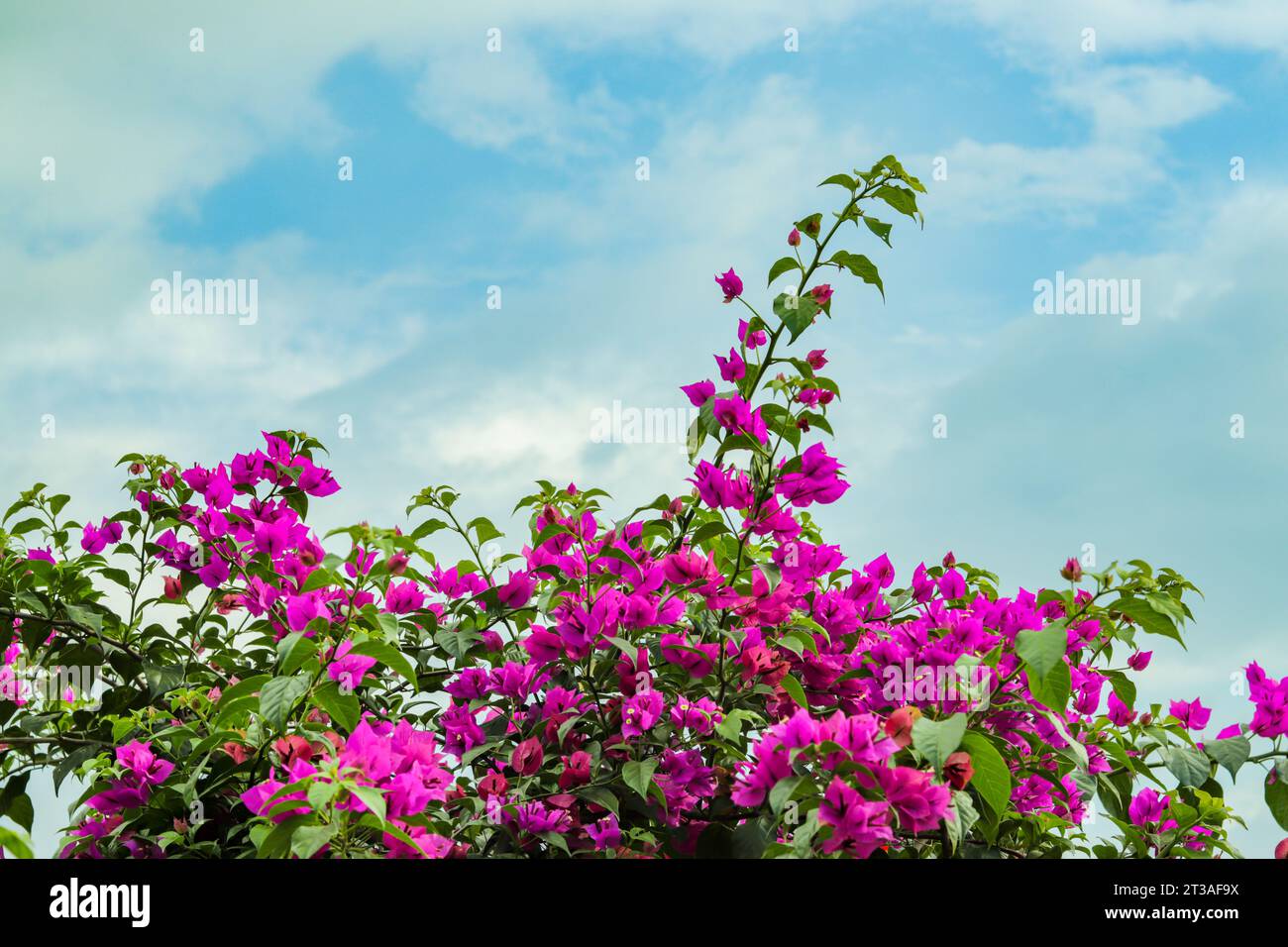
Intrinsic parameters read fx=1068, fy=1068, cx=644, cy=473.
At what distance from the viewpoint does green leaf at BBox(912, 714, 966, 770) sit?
1298mm

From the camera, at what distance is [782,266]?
220cm

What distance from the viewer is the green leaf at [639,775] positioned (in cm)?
167

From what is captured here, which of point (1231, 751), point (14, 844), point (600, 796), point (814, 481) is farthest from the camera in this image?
point (1231, 751)

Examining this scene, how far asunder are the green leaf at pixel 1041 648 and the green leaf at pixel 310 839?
94 centimetres

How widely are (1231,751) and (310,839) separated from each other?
5.99 ft

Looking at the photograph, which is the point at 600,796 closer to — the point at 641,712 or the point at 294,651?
the point at 641,712

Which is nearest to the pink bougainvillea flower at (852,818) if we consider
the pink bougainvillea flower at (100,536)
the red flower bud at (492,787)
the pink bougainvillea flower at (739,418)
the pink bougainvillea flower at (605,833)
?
the pink bougainvillea flower at (605,833)

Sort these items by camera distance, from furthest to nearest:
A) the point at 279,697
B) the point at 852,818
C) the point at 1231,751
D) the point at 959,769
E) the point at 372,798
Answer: the point at 1231,751 < the point at 279,697 < the point at 959,769 < the point at 852,818 < the point at 372,798

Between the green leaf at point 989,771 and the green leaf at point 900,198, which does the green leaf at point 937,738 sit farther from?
the green leaf at point 900,198

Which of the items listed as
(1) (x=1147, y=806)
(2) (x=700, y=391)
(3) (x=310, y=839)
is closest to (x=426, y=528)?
(2) (x=700, y=391)

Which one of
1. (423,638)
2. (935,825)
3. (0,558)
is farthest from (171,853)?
(935,825)
